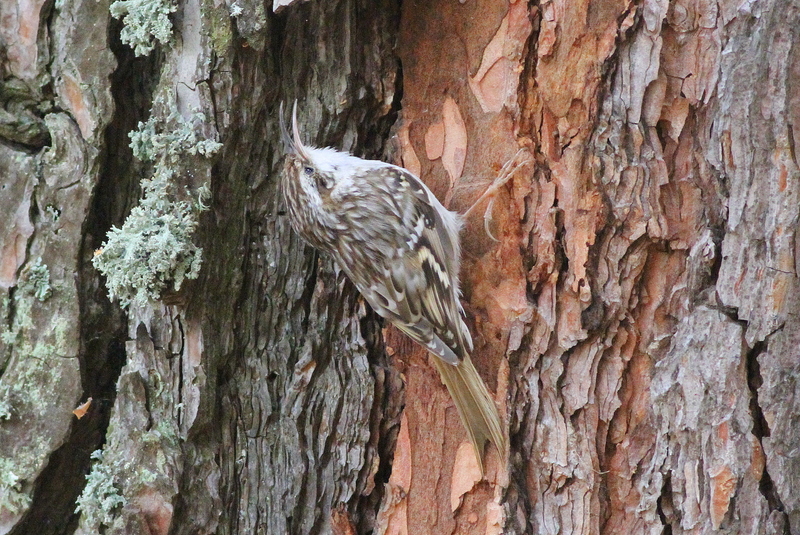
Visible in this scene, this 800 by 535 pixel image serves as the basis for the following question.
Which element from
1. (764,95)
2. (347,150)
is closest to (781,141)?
(764,95)

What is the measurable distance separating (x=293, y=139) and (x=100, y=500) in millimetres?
978

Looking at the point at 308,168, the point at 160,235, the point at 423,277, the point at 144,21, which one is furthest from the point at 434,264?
the point at 144,21

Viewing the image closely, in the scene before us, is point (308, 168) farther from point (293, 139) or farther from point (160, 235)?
point (160, 235)

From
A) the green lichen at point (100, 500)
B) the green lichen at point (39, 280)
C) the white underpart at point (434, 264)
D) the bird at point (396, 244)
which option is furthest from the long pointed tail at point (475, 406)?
the green lichen at point (39, 280)

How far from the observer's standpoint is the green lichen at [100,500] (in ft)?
5.95

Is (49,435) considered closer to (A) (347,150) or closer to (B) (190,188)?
(B) (190,188)

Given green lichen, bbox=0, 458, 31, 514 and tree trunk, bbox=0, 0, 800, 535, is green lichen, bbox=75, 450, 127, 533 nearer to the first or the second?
tree trunk, bbox=0, 0, 800, 535

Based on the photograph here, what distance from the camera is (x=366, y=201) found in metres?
2.19

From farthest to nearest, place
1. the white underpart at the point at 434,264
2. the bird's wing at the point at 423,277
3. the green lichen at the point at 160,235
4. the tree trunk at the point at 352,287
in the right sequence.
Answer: the white underpart at the point at 434,264 < the bird's wing at the point at 423,277 < the green lichen at the point at 160,235 < the tree trunk at the point at 352,287

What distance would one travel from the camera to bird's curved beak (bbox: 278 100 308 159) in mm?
1925

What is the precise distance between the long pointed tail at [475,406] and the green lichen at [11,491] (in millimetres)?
1046

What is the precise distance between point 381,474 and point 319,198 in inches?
29.8

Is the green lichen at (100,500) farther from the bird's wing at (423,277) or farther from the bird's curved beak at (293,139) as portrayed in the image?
the bird's curved beak at (293,139)

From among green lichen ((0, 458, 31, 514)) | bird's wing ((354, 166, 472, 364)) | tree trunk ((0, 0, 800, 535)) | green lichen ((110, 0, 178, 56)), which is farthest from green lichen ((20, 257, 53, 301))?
bird's wing ((354, 166, 472, 364))
